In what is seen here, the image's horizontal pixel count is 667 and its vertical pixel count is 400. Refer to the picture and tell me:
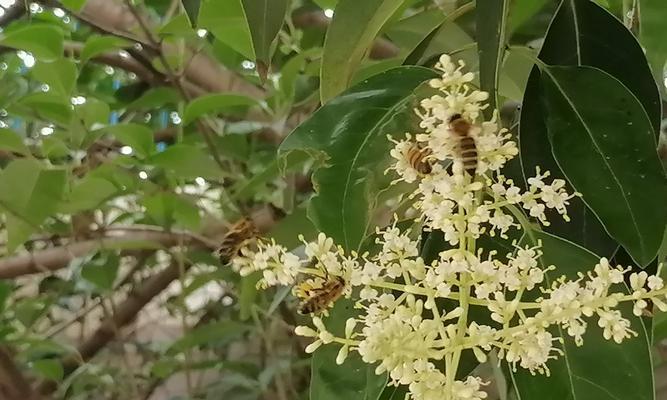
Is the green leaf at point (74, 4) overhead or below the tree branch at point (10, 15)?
below

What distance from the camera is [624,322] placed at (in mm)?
367

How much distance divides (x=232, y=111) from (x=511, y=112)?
0.45m

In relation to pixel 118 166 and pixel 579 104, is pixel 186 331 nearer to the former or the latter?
pixel 118 166

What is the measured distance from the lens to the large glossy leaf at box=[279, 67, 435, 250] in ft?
1.45

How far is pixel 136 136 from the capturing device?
861mm

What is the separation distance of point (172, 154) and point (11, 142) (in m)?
0.17

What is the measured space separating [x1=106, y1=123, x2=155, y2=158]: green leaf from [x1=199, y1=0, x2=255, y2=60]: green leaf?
0.16m

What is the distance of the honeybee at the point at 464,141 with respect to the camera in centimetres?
35

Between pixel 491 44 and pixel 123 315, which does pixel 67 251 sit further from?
pixel 491 44

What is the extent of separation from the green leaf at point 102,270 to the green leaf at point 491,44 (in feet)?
2.42

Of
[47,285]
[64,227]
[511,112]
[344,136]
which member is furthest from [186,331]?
[344,136]

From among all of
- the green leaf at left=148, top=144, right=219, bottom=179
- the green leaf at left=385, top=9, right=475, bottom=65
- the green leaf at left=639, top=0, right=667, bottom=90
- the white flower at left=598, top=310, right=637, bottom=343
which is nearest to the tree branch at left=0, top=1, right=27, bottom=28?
the green leaf at left=148, top=144, right=219, bottom=179

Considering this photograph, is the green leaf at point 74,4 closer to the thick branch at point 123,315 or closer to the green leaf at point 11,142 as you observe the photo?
the green leaf at point 11,142

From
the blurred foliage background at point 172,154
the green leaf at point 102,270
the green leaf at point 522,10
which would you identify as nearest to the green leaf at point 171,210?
the blurred foliage background at point 172,154
